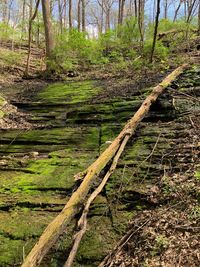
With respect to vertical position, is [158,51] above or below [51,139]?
above

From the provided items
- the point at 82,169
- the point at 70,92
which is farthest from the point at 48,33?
the point at 82,169

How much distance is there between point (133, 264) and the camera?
3701 mm

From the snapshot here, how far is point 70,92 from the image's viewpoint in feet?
35.4

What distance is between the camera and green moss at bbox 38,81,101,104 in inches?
387

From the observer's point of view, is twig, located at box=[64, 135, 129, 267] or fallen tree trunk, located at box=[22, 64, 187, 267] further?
twig, located at box=[64, 135, 129, 267]

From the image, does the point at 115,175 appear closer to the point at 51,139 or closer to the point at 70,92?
the point at 51,139

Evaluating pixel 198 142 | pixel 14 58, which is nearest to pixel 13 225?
pixel 198 142

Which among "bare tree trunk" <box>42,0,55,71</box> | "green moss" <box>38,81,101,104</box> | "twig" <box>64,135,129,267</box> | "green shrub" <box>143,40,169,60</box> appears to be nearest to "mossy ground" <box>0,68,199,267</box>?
"twig" <box>64,135,129,267</box>

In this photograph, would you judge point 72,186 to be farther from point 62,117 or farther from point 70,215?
point 62,117

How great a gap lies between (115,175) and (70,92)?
6.04m

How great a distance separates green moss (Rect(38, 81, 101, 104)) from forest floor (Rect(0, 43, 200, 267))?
1.10 feet

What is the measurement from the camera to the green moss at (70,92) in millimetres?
9839

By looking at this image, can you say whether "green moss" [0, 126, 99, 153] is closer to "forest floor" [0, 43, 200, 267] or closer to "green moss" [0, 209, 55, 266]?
"forest floor" [0, 43, 200, 267]

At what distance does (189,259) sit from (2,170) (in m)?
3.47
